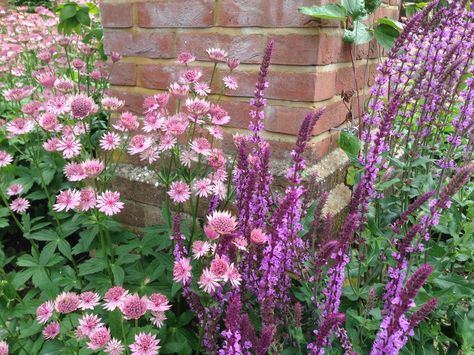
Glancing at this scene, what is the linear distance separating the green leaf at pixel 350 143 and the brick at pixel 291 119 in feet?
0.46

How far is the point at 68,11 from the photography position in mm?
2561

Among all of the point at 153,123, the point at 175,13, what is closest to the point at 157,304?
the point at 153,123

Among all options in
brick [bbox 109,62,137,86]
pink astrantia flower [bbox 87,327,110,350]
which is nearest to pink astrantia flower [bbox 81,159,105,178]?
pink astrantia flower [bbox 87,327,110,350]

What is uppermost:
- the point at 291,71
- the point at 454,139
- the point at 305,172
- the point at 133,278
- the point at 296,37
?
the point at 296,37

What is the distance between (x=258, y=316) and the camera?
1354 millimetres

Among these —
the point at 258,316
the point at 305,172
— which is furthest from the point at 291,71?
the point at 258,316

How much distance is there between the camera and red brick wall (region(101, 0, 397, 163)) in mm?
1512

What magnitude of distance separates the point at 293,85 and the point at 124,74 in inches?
33.3

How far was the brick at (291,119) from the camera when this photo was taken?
1.58m

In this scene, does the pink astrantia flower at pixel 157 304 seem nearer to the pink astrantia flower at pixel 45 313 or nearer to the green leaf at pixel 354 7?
the pink astrantia flower at pixel 45 313

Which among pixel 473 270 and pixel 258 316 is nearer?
pixel 258 316

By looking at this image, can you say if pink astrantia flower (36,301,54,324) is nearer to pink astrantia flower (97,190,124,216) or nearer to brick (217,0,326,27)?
pink astrantia flower (97,190,124,216)

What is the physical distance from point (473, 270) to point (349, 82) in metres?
0.92

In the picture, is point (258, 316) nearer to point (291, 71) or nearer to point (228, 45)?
point (291, 71)
